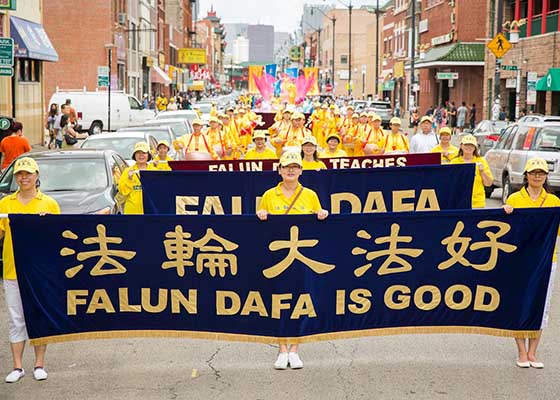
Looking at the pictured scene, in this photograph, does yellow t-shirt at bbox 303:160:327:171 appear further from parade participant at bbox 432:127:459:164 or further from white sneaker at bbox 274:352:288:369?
white sneaker at bbox 274:352:288:369

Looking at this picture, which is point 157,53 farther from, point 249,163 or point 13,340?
point 13,340

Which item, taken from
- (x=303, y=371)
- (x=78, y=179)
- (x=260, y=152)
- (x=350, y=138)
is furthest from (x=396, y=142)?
(x=303, y=371)

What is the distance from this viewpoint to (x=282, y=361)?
24.6ft

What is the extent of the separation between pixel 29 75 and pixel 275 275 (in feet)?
A: 92.6

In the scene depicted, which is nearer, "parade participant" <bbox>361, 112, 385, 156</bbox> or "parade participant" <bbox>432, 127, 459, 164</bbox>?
"parade participant" <bbox>432, 127, 459, 164</bbox>

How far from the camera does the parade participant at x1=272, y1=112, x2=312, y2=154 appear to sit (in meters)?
17.6

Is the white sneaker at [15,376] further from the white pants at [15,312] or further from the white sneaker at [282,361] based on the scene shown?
the white sneaker at [282,361]

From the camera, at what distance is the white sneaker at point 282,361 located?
24.5 ft

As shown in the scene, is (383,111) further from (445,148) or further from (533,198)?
(533,198)

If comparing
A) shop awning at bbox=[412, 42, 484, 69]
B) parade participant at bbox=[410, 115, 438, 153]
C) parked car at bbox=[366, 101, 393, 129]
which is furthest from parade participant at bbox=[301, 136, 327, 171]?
shop awning at bbox=[412, 42, 484, 69]

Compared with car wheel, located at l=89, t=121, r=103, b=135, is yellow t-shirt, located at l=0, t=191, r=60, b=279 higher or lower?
lower

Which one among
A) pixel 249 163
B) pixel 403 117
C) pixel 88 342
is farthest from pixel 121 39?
pixel 88 342

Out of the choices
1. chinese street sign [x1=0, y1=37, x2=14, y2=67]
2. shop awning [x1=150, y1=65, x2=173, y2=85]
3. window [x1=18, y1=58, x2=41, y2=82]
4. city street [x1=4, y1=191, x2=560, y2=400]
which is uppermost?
shop awning [x1=150, y1=65, x2=173, y2=85]

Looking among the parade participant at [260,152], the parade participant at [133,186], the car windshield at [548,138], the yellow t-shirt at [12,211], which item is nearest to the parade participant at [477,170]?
the parade participant at [260,152]
